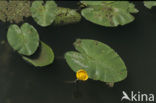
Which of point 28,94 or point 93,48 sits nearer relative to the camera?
point 28,94

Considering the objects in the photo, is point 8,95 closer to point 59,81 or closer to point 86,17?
point 59,81

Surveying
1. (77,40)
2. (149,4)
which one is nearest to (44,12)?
(77,40)

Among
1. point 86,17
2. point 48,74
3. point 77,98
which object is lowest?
point 77,98

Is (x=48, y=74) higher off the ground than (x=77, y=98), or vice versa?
(x=48, y=74)

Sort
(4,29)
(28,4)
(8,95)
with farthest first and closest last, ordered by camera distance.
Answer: (28,4) < (4,29) < (8,95)

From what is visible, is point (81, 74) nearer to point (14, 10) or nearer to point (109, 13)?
point (109, 13)

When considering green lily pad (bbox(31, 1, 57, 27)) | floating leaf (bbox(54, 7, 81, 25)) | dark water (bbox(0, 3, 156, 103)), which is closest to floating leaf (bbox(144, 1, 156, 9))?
dark water (bbox(0, 3, 156, 103))

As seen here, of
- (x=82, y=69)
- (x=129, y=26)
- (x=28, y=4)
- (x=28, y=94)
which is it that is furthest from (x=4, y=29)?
(x=129, y=26)
